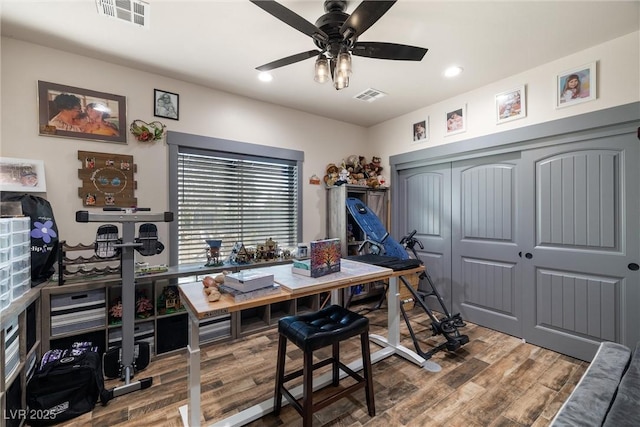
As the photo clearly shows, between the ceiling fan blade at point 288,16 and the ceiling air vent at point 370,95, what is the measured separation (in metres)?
1.75

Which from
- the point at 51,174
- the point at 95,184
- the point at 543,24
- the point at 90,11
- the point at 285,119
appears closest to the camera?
the point at 90,11

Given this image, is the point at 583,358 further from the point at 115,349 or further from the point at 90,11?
the point at 90,11

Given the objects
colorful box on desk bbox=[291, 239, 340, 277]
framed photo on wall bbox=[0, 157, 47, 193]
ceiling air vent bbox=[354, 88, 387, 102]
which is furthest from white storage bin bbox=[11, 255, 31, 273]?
ceiling air vent bbox=[354, 88, 387, 102]

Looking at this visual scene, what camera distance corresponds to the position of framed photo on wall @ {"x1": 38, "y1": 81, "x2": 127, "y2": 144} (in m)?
2.35

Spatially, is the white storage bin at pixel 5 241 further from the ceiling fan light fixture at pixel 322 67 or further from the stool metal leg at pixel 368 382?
the stool metal leg at pixel 368 382

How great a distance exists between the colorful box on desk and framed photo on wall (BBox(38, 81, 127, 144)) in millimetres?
2280

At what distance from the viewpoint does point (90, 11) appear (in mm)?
1938

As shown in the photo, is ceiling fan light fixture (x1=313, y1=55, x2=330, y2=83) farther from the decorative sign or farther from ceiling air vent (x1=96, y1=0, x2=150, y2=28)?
the decorative sign

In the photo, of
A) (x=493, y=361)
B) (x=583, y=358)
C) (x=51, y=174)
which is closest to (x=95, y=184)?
(x=51, y=174)

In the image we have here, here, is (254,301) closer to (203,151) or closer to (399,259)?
(399,259)

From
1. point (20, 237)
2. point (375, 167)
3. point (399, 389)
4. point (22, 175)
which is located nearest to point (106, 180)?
point (22, 175)

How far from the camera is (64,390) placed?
5.92 feet

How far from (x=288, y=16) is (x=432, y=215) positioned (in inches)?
123

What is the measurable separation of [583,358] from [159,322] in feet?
13.2
